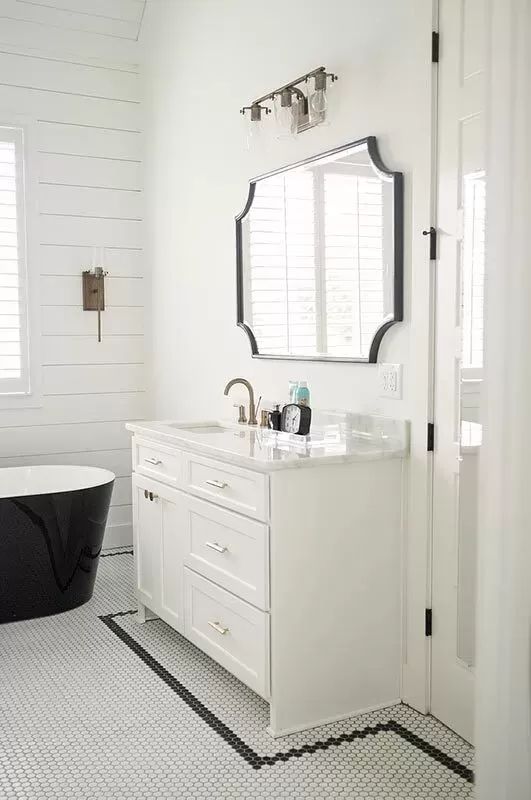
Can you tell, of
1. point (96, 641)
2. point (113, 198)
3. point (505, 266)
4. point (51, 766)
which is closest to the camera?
point (505, 266)

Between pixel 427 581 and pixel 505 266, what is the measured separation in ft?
6.07

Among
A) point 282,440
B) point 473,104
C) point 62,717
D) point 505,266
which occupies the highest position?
point 473,104

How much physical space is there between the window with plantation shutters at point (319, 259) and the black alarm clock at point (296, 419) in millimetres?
282

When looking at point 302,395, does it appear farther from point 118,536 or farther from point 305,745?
point 118,536

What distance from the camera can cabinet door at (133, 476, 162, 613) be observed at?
134 inches

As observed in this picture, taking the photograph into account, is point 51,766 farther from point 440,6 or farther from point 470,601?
point 440,6

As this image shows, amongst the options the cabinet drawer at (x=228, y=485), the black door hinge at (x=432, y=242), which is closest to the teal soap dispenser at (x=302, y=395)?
the cabinet drawer at (x=228, y=485)

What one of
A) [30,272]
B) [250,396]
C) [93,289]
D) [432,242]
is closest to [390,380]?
[432,242]

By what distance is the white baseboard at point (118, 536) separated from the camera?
493 cm

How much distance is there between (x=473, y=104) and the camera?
7.94 ft

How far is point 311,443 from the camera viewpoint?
2889 mm

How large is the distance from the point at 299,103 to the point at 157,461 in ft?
5.08

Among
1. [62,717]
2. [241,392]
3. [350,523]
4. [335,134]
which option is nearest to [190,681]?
[62,717]

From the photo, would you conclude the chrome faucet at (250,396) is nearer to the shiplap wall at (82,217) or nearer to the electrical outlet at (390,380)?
the electrical outlet at (390,380)
